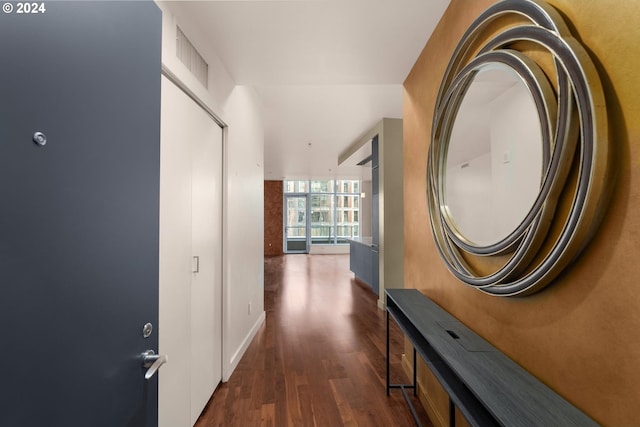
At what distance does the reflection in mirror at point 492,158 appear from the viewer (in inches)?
42.6

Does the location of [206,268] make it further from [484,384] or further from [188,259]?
[484,384]

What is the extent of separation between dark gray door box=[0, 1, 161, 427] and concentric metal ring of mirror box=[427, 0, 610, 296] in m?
1.35

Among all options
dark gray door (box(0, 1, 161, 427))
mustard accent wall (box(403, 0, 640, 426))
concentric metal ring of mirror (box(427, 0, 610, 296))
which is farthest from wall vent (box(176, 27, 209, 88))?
mustard accent wall (box(403, 0, 640, 426))

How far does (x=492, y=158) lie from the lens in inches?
54.1

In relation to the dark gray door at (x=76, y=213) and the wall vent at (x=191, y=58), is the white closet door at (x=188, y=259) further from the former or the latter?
the dark gray door at (x=76, y=213)

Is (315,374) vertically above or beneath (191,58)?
beneath

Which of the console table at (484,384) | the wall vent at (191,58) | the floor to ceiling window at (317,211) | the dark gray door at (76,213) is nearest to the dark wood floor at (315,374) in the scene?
the console table at (484,384)

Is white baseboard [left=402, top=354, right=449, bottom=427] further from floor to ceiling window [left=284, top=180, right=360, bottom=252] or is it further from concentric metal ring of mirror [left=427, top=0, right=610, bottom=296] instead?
floor to ceiling window [left=284, top=180, right=360, bottom=252]

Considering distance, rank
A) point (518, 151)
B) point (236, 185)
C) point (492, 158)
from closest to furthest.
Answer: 1. point (518, 151)
2. point (492, 158)
3. point (236, 185)

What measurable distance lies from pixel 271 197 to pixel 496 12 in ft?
36.2

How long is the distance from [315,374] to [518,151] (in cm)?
243

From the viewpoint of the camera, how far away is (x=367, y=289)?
5871 mm

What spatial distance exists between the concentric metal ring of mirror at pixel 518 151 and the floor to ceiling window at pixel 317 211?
33.9ft

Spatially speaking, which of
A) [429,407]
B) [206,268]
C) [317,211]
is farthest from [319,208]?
[429,407]
